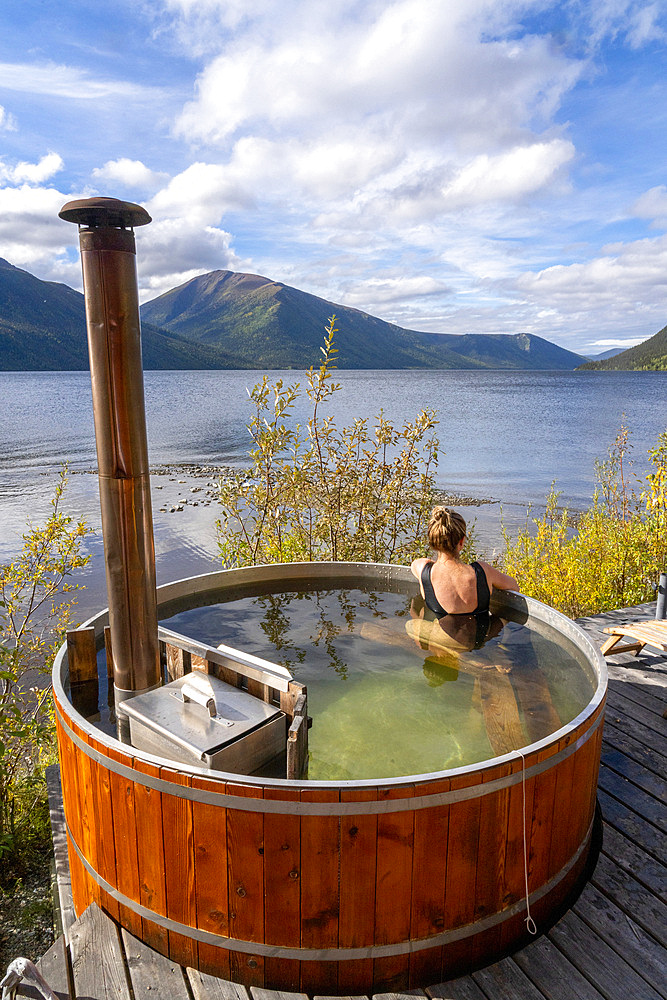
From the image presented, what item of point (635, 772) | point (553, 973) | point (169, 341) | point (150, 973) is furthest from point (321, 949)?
point (169, 341)

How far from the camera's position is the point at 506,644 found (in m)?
3.64

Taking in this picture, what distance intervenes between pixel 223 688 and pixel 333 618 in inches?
62.4

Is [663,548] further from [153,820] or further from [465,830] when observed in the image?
[153,820]

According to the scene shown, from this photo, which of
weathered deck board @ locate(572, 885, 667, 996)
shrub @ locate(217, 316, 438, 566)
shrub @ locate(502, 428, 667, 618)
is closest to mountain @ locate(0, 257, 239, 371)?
shrub @ locate(217, 316, 438, 566)

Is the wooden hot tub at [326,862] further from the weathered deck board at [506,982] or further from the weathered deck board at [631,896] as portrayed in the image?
the weathered deck board at [631,896]

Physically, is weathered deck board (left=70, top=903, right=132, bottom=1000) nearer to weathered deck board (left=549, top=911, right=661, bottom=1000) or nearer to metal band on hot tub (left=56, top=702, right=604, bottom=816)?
metal band on hot tub (left=56, top=702, right=604, bottom=816)

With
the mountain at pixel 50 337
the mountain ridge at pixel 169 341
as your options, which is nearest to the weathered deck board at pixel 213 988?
the mountain ridge at pixel 169 341

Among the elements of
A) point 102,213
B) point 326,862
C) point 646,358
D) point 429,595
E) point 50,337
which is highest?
point 50,337

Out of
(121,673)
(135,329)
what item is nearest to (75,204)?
(135,329)

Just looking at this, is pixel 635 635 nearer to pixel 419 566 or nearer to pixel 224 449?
pixel 419 566

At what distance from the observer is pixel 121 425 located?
2.37 meters

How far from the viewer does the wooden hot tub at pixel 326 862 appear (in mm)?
1987

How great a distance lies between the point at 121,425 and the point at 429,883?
1.98 meters

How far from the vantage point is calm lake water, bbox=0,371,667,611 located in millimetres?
14031
